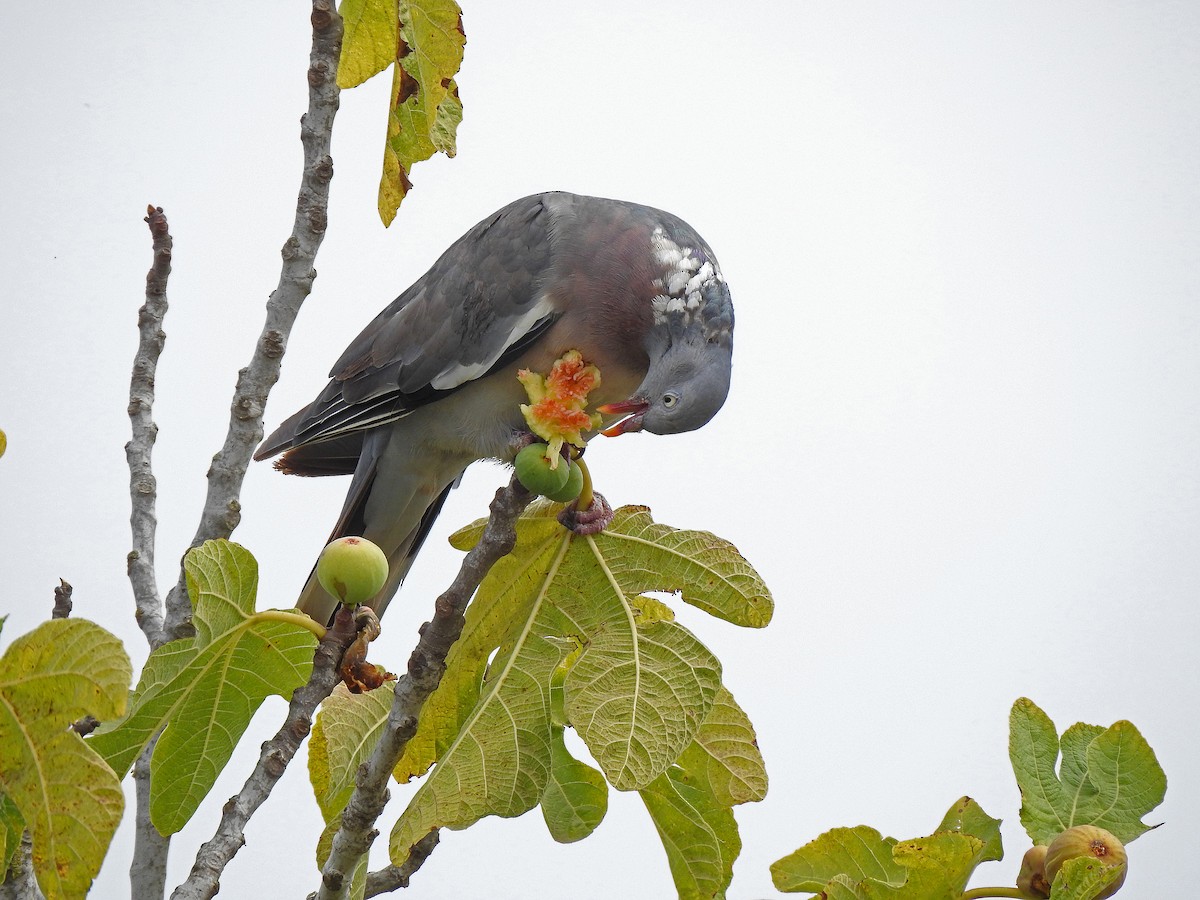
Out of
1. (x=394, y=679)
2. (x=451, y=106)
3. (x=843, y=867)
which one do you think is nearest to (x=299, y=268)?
(x=451, y=106)

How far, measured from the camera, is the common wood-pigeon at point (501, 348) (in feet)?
9.20

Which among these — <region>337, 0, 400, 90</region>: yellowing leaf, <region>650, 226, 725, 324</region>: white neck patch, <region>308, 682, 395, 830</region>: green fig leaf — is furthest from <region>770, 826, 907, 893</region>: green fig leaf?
<region>650, 226, 725, 324</region>: white neck patch

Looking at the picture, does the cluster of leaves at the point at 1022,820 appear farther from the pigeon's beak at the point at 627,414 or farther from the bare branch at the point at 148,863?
the bare branch at the point at 148,863

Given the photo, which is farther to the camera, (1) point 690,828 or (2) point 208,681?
(1) point 690,828

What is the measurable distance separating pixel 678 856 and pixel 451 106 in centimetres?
125

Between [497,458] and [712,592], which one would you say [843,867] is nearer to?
[712,592]

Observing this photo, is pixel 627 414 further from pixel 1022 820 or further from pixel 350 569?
pixel 1022 820

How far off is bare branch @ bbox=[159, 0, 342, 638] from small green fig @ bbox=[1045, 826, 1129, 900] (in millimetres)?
1555

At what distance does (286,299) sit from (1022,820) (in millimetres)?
1614

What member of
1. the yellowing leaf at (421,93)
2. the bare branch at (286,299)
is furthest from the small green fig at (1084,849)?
the bare branch at (286,299)

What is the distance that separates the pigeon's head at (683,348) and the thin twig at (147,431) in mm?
961

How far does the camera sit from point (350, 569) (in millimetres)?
1598

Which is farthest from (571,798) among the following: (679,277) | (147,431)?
(679,277)

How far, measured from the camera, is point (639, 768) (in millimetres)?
1586
